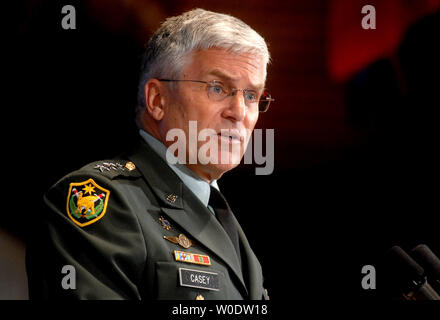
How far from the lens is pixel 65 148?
7.72ft

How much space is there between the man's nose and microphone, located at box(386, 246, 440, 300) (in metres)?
0.71

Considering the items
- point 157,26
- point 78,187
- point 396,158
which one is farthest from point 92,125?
point 396,158

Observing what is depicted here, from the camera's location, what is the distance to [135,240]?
→ 5.72 ft

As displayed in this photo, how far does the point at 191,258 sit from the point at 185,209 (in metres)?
0.20

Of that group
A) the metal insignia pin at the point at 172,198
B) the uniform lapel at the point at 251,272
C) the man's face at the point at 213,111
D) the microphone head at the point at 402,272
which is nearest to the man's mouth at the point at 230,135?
the man's face at the point at 213,111

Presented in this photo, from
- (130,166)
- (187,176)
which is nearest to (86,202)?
(130,166)

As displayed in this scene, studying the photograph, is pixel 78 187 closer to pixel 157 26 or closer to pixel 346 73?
pixel 157 26

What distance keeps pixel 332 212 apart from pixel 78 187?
1.42 metres

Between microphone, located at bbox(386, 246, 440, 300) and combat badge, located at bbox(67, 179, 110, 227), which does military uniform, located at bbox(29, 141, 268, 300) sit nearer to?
combat badge, located at bbox(67, 179, 110, 227)

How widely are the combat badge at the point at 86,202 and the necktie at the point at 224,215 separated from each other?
1.62ft

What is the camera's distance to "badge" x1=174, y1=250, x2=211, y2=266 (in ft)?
5.97

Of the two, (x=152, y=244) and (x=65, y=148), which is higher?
(x=65, y=148)

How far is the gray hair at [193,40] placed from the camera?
2.11m

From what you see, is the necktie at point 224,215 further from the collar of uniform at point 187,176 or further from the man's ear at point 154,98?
the man's ear at point 154,98
